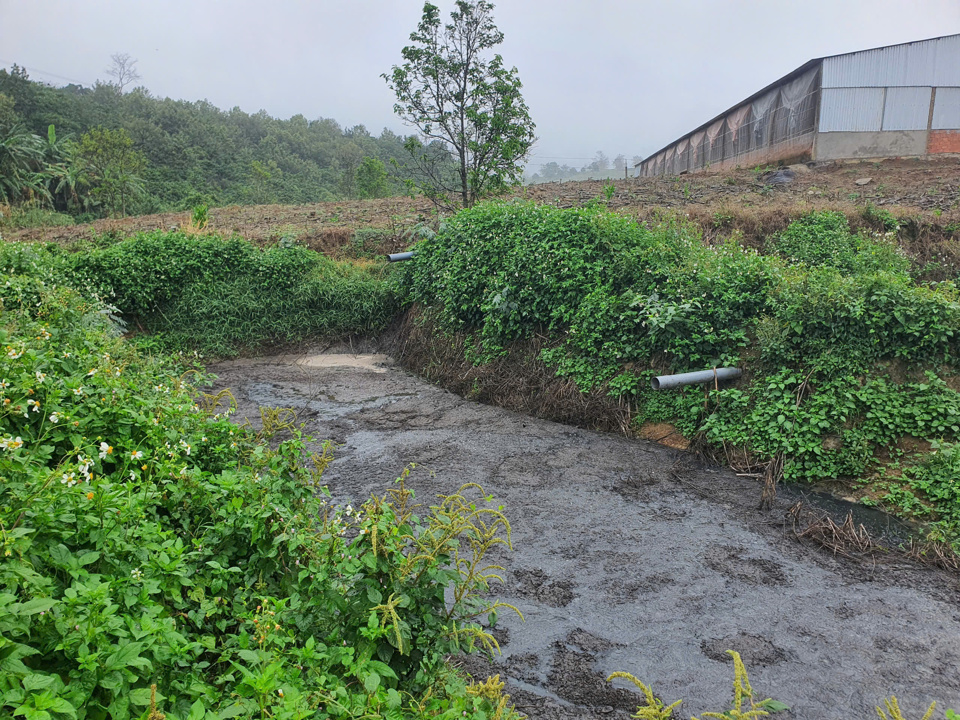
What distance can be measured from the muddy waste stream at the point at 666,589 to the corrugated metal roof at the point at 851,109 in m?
14.6

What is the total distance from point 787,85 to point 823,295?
1561 centimetres

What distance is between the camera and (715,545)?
4672mm

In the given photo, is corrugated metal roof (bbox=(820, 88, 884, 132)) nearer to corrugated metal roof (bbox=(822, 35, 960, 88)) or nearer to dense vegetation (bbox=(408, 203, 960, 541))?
corrugated metal roof (bbox=(822, 35, 960, 88))

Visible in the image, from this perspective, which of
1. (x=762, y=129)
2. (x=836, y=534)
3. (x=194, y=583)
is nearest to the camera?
(x=194, y=583)

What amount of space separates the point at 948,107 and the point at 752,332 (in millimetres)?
15338

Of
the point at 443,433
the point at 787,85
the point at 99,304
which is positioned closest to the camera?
the point at 443,433

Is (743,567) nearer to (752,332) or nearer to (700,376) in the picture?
(700,376)

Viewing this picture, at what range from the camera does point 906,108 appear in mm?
16453

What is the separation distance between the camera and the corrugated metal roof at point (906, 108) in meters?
16.4

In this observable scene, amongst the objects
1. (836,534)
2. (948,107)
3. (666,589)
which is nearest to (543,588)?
(666,589)

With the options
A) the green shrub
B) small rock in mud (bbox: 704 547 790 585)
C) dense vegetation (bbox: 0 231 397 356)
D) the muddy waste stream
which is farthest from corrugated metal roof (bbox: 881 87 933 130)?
small rock in mud (bbox: 704 547 790 585)

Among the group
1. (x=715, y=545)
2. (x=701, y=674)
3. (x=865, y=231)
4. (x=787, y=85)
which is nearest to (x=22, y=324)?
(x=701, y=674)

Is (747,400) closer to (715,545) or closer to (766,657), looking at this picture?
(715,545)

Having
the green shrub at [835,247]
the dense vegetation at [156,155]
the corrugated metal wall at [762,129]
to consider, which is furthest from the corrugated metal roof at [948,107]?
the dense vegetation at [156,155]
